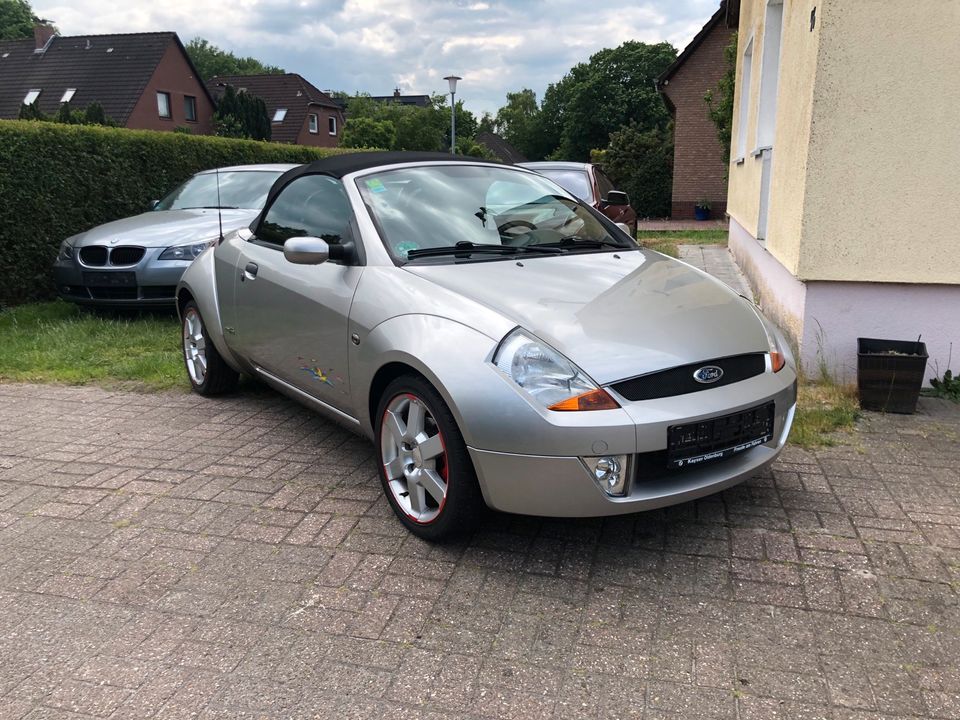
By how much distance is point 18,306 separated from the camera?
341 inches

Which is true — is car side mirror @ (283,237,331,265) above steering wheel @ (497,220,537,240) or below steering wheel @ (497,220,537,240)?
below

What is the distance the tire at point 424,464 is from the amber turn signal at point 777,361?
1.37 metres

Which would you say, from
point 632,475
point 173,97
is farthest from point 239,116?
point 632,475

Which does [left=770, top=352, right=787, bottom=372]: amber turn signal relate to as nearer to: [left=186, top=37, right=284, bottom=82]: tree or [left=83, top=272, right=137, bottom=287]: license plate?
[left=83, top=272, right=137, bottom=287]: license plate

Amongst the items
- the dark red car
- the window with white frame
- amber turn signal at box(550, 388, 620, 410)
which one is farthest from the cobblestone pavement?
the window with white frame

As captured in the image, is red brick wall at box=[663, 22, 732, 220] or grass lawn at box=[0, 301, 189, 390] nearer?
grass lawn at box=[0, 301, 189, 390]

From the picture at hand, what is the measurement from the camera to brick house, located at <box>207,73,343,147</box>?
5097cm

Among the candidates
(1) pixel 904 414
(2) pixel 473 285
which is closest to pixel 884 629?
(2) pixel 473 285

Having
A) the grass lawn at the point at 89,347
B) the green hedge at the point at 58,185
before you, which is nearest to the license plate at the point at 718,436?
the grass lawn at the point at 89,347

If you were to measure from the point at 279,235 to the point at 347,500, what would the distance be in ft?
5.57

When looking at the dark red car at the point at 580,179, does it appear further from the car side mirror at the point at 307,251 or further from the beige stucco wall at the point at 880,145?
the car side mirror at the point at 307,251

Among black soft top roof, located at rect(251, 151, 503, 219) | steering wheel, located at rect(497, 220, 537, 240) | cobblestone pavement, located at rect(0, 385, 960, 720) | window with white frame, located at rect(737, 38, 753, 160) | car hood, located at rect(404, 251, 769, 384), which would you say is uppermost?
window with white frame, located at rect(737, 38, 753, 160)

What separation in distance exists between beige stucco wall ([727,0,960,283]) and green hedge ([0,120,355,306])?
781 centimetres

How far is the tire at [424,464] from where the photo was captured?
2.96 meters
